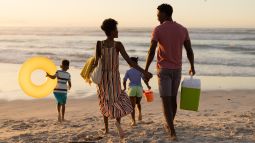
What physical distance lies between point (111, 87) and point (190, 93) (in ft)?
3.70

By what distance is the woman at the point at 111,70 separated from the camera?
5.75 metres

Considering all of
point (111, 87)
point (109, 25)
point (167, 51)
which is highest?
point (109, 25)

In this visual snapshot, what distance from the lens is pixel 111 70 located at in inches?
228

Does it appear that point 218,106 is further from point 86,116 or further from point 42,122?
point 42,122

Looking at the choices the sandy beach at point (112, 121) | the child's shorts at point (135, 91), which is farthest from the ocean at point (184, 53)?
the child's shorts at point (135, 91)

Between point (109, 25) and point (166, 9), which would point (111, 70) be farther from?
point (166, 9)

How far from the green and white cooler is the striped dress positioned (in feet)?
2.68

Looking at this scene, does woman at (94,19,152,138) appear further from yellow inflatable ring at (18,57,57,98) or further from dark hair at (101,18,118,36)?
yellow inflatable ring at (18,57,57,98)

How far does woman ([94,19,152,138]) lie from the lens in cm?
575

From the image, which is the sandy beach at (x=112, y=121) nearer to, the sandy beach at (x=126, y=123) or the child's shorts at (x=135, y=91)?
the sandy beach at (x=126, y=123)

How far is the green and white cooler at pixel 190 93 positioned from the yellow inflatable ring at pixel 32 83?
2803 mm

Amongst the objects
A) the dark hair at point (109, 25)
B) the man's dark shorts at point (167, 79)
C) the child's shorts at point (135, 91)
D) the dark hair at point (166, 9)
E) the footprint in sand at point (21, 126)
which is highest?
the dark hair at point (166, 9)

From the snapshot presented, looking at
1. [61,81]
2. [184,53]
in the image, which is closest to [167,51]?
[61,81]

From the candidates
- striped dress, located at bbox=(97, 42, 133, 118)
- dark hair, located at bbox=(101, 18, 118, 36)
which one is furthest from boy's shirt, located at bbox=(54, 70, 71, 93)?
dark hair, located at bbox=(101, 18, 118, 36)
